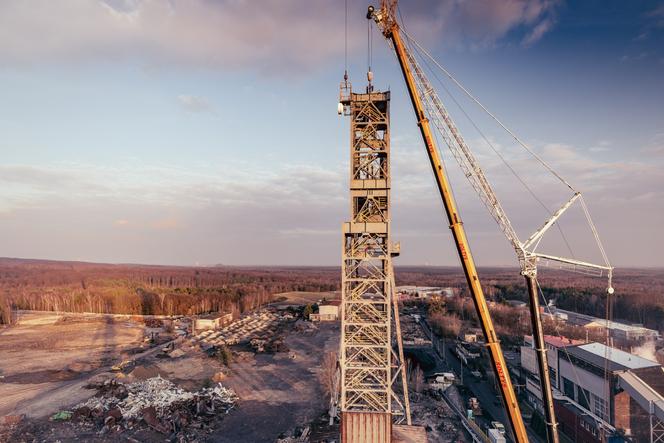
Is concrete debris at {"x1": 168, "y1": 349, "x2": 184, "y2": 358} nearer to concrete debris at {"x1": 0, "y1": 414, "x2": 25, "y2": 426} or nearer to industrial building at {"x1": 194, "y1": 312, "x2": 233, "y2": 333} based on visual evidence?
industrial building at {"x1": 194, "y1": 312, "x2": 233, "y2": 333}

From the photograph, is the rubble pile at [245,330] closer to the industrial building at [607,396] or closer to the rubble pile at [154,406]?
the rubble pile at [154,406]

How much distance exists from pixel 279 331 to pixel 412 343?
76.8 feet

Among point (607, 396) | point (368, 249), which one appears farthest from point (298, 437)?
point (607, 396)

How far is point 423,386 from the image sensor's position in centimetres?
3881

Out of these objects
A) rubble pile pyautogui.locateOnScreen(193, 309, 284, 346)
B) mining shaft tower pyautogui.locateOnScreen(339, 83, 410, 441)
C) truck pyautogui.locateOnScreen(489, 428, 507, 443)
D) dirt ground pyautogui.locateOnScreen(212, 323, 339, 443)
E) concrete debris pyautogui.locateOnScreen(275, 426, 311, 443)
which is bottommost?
rubble pile pyautogui.locateOnScreen(193, 309, 284, 346)

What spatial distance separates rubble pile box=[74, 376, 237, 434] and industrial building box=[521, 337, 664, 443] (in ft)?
90.0

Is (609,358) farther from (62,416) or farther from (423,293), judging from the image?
(423,293)

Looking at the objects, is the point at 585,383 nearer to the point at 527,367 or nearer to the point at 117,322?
the point at 527,367

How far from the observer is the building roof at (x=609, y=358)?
91.9ft

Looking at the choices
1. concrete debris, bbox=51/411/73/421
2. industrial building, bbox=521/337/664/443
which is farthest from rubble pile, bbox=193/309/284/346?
industrial building, bbox=521/337/664/443

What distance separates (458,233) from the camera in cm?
1619

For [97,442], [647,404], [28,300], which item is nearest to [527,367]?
[647,404]

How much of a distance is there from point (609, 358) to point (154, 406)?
36109 millimetres

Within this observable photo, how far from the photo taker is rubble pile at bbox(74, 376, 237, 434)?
96.1ft
